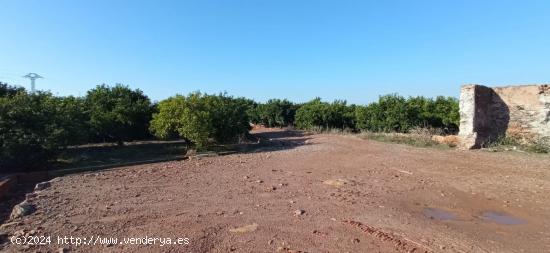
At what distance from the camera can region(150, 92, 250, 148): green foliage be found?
11.3 metres

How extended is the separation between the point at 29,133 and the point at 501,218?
9856 millimetres

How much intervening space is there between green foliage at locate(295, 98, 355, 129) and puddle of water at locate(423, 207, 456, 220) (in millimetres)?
14938

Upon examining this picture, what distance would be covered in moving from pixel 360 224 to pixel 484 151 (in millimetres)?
8421

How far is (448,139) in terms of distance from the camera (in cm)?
1244

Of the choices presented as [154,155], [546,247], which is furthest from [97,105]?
[546,247]

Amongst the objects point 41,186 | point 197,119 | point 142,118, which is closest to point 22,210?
point 41,186

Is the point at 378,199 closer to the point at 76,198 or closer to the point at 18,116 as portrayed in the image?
the point at 76,198

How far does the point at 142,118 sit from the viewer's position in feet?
46.1

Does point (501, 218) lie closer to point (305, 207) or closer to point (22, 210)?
point (305, 207)

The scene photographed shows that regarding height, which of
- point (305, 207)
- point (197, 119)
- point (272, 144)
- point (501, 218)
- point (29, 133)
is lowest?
point (501, 218)

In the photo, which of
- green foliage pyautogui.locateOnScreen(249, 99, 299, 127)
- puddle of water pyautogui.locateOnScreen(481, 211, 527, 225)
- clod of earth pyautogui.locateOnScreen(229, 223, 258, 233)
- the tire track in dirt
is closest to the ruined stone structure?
puddle of water pyautogui.locateOnScreen(481, 211, 527, 225)

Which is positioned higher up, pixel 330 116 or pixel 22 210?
pixel 330 116

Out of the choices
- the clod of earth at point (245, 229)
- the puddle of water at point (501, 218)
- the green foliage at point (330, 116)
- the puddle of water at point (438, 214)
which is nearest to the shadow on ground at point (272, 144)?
the green foliage at point (330, 116)

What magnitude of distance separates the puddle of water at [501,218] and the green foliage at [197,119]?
8.12m
